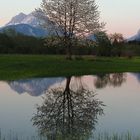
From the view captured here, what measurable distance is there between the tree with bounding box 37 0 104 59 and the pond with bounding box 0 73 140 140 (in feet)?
145

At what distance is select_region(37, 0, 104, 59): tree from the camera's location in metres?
81.8

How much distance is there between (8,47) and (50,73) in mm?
64485

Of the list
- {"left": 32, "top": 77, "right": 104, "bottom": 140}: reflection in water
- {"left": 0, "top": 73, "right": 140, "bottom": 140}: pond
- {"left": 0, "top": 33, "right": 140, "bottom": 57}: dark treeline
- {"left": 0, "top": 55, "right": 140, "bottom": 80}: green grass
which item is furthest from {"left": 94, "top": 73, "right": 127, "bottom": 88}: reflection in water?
{"left": 0, "top": 33, "right": 140, "bottom": 57}: dark treeline

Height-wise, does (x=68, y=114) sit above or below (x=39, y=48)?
above

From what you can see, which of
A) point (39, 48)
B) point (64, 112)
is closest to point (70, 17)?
point (39, 48)

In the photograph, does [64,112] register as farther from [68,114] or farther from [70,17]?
[70,17]

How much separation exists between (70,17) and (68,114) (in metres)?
59.3

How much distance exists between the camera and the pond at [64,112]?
19266 mm

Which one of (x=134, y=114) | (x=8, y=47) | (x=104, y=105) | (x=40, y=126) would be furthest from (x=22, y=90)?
(x=8, y=47)

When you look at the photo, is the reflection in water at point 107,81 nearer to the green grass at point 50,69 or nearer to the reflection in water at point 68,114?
the green grass at point 50,69

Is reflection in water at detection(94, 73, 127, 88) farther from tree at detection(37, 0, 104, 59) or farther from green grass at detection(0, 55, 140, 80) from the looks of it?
tree at detection(37, 0, 104, 59)

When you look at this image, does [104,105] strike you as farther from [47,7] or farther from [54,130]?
[47,7]

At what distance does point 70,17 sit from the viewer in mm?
82188

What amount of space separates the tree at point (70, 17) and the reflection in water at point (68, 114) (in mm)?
46832
